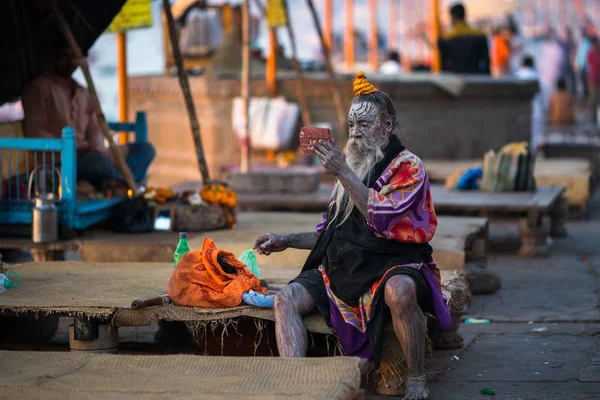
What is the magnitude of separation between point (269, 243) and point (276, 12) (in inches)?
290

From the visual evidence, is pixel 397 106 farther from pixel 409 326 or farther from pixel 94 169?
pixel 409 326

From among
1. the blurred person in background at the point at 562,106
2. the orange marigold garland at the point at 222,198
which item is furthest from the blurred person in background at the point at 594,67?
the orange marigold garland at the point at 222,198

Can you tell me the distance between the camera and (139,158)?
9.34 metres

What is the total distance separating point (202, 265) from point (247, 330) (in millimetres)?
407

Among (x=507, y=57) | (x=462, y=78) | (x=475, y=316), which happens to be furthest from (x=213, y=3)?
(x=475, y=316)

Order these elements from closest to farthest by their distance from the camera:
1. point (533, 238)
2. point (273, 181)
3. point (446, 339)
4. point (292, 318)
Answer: point (292, 318)
point (446, 339)
point (533, 238)
point (273, 181)

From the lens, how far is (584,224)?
1255 centimetres

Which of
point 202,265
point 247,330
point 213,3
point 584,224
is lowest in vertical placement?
point 584,224

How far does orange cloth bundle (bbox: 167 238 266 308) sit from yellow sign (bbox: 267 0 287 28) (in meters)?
7.32

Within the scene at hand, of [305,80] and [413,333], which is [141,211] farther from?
[305,80]

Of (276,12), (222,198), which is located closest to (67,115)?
(222,198)

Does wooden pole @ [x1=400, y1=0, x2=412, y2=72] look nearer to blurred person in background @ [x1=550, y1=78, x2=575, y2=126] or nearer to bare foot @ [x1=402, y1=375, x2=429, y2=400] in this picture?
blurred person in background @ [x1=550, y1=78, x2=575, y2=126]

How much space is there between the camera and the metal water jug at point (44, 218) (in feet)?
24.2

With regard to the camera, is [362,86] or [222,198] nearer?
[362,86]
